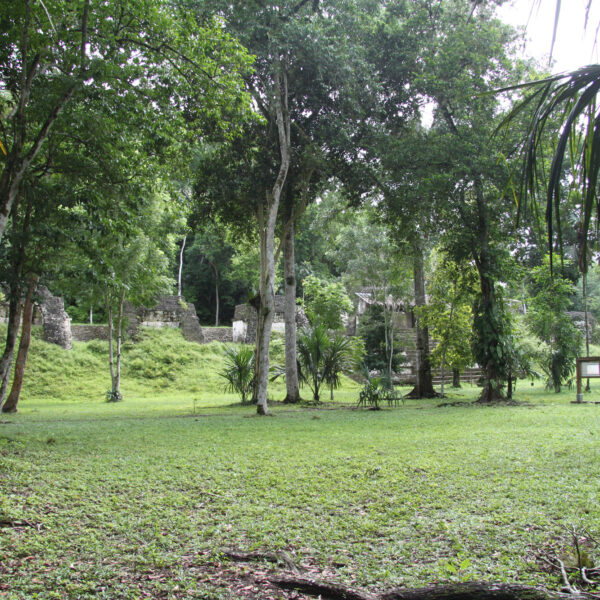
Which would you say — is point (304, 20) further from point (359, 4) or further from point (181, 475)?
point (181, 475)

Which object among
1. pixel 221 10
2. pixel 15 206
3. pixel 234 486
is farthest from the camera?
pixel 221 10

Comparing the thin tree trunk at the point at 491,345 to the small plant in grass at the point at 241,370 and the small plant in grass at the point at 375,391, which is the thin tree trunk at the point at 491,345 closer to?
the small plant in grass at the point at 375,391

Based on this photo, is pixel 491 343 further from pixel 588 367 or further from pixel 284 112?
pixel 284 112

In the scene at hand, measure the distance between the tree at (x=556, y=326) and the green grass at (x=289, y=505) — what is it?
26.0 ft

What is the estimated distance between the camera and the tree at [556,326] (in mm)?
13625

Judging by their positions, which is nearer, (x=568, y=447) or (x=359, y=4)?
(x=568, y=447)

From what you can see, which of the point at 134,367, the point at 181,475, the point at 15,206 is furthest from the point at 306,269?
the point at 181,475

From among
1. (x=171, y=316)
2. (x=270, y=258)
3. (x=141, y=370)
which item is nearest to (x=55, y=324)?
(x=141, y=370)

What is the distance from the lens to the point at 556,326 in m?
13.9

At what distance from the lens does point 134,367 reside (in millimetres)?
18047

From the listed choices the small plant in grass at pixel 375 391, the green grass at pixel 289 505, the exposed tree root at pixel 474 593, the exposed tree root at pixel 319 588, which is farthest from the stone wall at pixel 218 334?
the exposed tree root at pixel 474 593

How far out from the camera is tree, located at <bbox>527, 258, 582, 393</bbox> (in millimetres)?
13625

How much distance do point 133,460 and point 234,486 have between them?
1440mm

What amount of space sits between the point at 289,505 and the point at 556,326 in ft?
41.5
